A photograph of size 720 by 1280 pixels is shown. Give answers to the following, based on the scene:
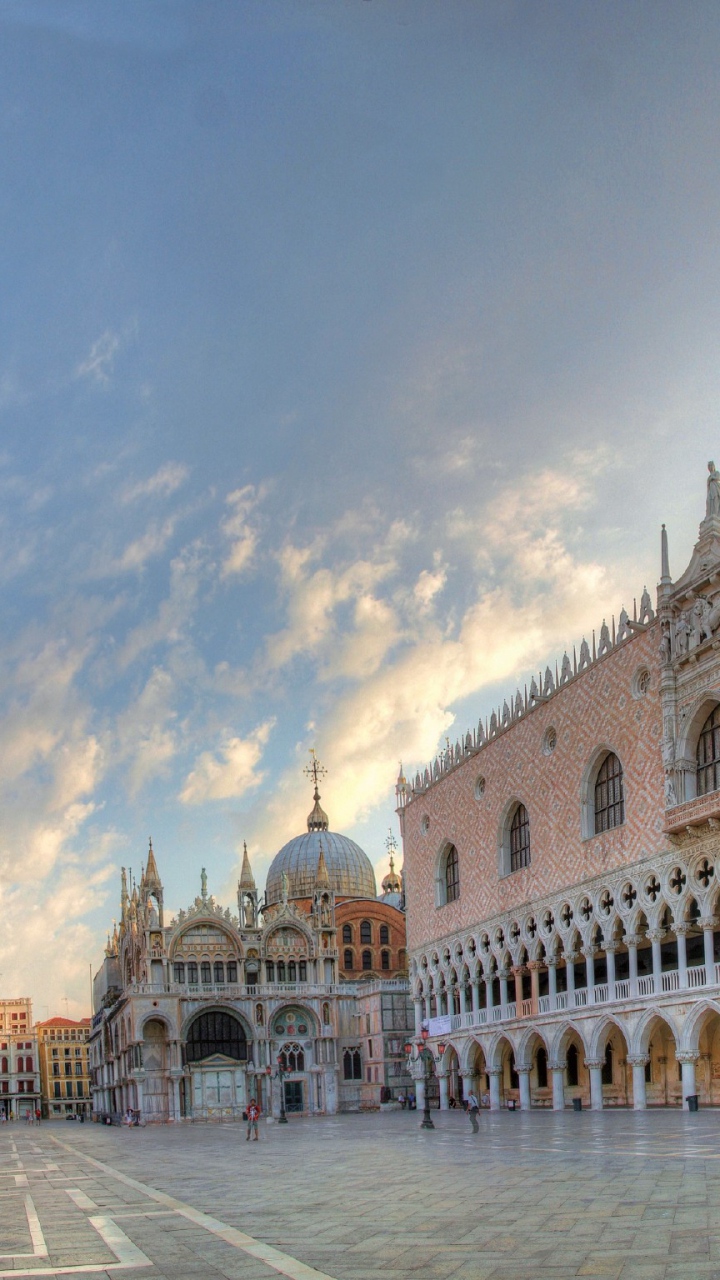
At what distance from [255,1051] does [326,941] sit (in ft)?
22.3

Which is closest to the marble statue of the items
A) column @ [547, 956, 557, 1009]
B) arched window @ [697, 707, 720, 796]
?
arched window @ [697, 707, 720, 796]

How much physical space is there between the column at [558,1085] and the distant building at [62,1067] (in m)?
92.1

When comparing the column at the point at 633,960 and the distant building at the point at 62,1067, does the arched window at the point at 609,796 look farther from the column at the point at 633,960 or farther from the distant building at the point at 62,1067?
the distant building at the point at 62,1067

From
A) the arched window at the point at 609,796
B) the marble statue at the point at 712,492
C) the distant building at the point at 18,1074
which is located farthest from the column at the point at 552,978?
the distant building at the point at 18,1074

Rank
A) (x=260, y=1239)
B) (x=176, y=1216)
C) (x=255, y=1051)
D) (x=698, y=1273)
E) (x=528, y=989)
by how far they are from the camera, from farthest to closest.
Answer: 1. (x=255, y=1051)
2. (x=528, y=989)
3. (x=176, y=1216)
4. (x=260, y=1239)
5. (x=698, y=1273)

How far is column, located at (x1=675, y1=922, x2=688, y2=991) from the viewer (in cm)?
3322

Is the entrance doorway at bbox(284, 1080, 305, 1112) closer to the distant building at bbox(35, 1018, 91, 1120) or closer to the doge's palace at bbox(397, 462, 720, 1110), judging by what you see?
the doge's palace at bbox(397, 462, 720, 1110)

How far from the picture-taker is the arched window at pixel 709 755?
33500mm

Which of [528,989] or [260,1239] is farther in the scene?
[528,989]

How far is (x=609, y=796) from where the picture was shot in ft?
128

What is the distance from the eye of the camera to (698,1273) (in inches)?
344

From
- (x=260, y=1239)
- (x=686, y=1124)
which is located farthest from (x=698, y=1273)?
(x=686, y=1124)

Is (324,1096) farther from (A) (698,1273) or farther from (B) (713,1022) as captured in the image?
(A) (698,1273)

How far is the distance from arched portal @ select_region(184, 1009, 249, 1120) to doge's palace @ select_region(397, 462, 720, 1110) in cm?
1146
